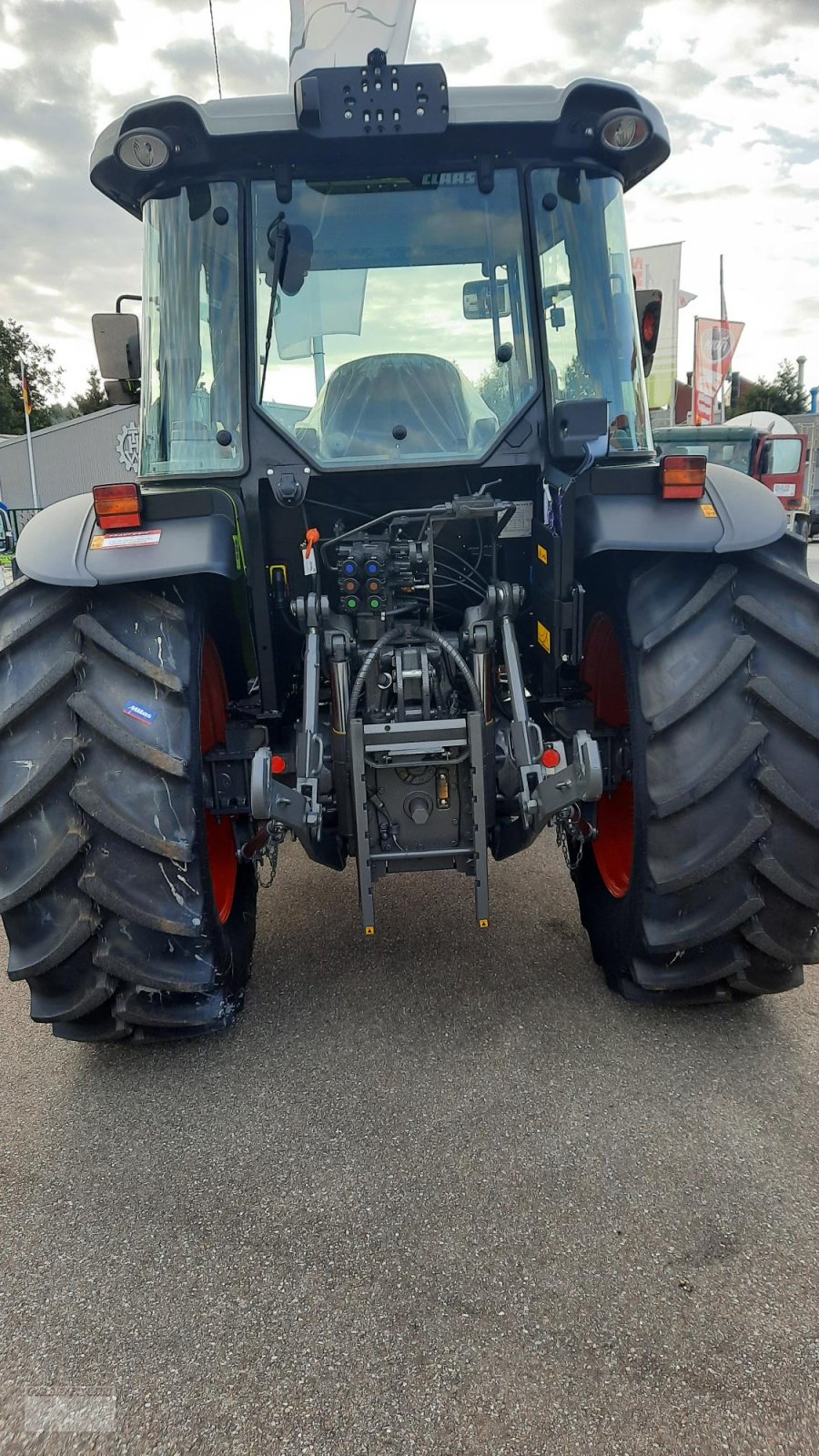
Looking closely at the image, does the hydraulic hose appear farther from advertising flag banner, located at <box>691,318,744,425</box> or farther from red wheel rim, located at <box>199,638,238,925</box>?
advertising flag banner, located at <box>691,318,744,425</box>

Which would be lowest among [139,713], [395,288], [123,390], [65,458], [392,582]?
[139,713]

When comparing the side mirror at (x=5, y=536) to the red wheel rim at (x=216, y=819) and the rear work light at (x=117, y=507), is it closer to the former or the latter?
the red wheel rim at (x=216, y=819)

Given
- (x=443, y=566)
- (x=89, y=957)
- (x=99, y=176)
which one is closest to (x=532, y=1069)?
(x=89, y=957)

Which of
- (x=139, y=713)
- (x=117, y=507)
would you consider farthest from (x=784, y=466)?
(x=139, y=713)

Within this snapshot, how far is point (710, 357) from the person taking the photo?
16.1 m

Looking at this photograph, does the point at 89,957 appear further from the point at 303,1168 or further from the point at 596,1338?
the point at 596,1338

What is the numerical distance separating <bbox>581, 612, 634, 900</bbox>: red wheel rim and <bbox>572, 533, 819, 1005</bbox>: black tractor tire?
55 centimetres

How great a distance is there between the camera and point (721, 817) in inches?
93.4

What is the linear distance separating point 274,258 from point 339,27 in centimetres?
215

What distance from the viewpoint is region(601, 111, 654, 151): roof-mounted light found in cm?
253

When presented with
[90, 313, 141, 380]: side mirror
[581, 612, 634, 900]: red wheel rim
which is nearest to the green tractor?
[581, 612, 634, 900]: red wheel rim

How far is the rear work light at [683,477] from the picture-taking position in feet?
8.13

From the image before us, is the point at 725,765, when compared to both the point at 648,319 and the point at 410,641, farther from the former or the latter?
the point at 648,319

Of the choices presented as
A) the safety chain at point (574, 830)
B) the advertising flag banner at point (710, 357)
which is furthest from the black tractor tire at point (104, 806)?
the advertising flag banner at point (710, 357)
